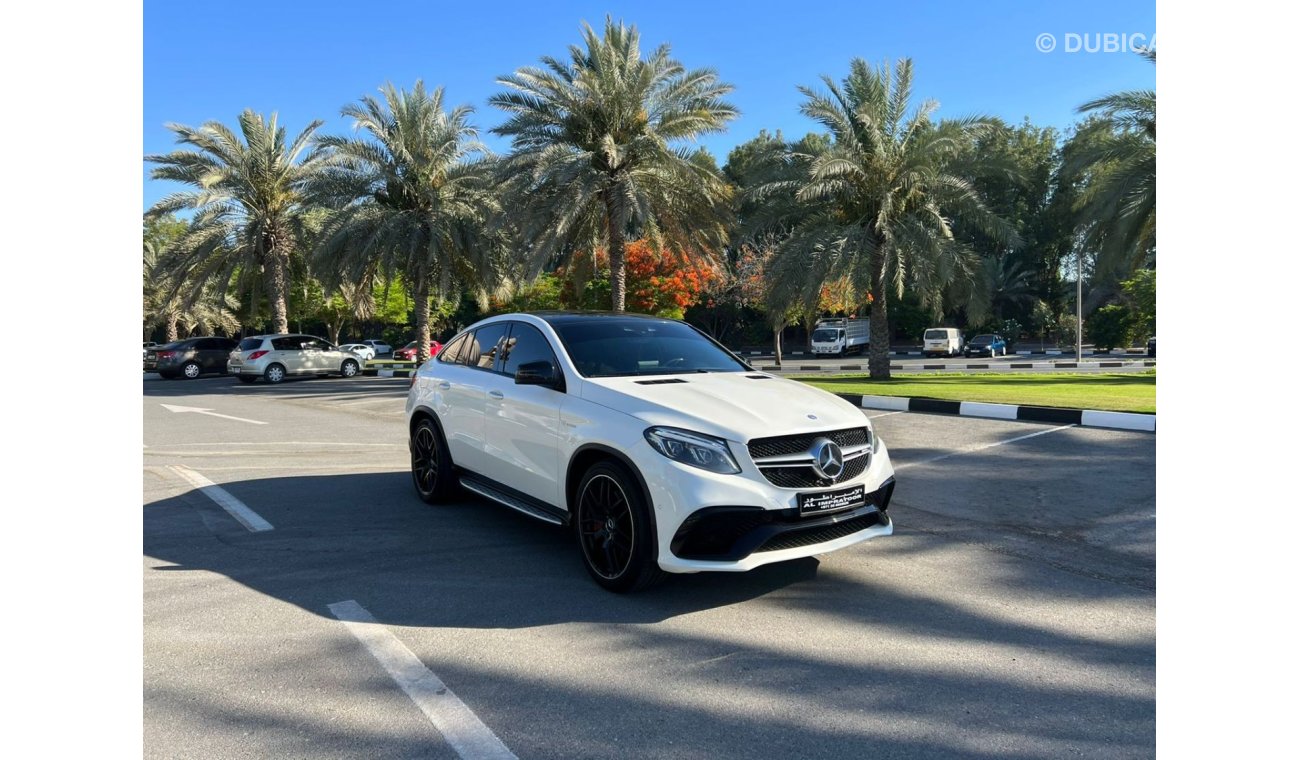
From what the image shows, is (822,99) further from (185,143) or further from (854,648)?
(185,143)

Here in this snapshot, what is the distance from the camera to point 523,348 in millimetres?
5828

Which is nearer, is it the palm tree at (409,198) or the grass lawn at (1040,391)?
the grass lawn at (1040,391)

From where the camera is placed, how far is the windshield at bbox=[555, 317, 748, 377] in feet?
17.5

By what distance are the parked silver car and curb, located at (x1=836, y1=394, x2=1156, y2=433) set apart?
1817 centimetres

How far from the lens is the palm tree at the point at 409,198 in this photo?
23703mm

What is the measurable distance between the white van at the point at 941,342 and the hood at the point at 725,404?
139 ft

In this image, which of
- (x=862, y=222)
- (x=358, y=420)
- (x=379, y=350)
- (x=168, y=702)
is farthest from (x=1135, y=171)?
(x=379, y=350)

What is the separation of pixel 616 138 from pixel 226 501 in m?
16.1

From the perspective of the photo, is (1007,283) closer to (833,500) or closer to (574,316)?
(574,316)

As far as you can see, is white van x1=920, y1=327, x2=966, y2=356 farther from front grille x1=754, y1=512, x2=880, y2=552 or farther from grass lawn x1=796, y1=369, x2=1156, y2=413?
front grille x1=754, y1=512, x2=880, y2=552

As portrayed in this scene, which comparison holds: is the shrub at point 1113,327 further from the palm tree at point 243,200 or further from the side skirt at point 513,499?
the side skirt at point 513,499

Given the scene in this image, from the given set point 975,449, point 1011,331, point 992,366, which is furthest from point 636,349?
point 1011,331

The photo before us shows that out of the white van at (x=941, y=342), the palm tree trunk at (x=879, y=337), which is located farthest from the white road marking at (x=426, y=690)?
the white van at (x=941, y=342)

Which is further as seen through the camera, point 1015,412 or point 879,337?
point 879,337
